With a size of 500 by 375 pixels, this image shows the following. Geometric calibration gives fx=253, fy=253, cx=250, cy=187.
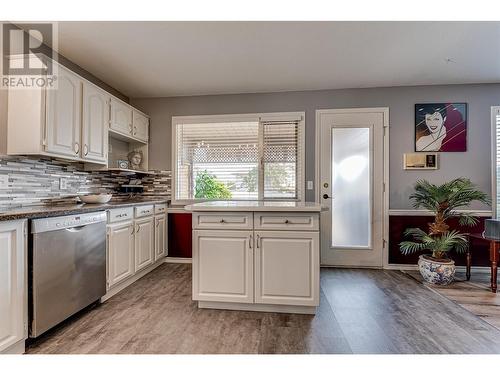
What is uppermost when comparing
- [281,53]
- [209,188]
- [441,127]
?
[281,53]

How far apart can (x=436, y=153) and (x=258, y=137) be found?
2.44 m

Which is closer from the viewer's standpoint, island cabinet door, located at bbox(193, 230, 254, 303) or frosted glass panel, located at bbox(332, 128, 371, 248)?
island cabinet door, located at bbox(193, 230, 254, 303)

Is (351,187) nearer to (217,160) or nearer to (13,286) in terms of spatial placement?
(217,160)

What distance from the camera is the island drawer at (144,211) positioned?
2.94m

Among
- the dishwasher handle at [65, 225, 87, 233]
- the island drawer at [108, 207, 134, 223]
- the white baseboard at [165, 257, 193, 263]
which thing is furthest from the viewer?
the white baseboard at [165, 257, 193, 263]

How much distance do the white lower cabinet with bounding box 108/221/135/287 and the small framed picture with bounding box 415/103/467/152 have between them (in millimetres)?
3813

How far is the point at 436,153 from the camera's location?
11.3 ft

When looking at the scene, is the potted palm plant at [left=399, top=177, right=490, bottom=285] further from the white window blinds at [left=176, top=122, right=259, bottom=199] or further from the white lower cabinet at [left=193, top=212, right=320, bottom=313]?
the white window blinds at [left=176, top=122, right=259, bottom=199]

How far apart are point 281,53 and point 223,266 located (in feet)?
7.23

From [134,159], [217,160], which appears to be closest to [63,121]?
[134,159]

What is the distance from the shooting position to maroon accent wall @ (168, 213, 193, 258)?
3811 mm

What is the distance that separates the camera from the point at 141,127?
12.2 feet

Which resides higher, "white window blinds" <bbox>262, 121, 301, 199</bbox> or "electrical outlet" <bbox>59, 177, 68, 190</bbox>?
"white window blinds" <bbox>262, 121, 301, 199</bbox>

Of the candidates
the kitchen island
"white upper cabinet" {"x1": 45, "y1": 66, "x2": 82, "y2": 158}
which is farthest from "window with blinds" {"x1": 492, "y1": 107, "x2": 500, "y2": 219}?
"white upper cabinet" {"x1": 45, "y1": 66, "x2": 82, "y2": 158}
